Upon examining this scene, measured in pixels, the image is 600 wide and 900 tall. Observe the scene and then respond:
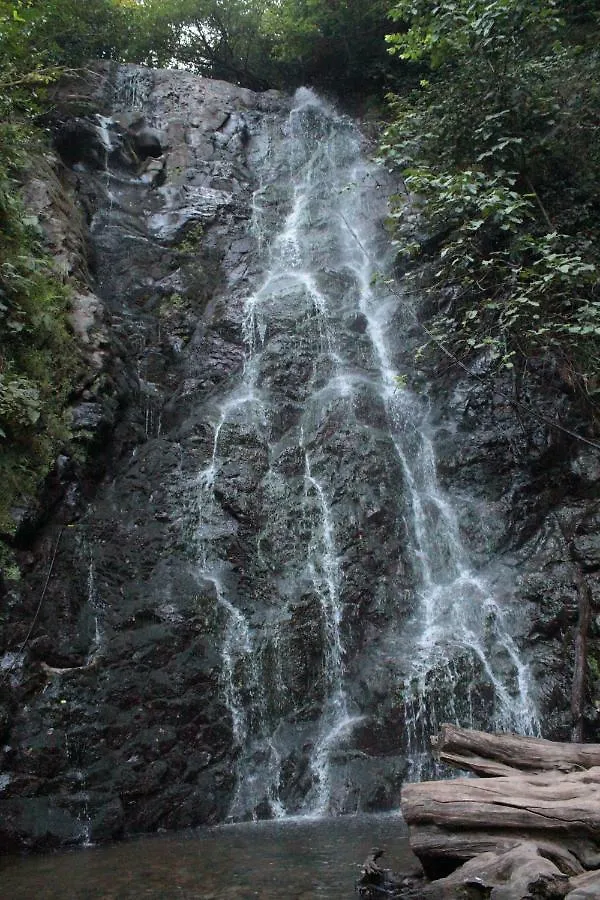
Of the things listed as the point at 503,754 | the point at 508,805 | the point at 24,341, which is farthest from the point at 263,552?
Result: the point at 508,805

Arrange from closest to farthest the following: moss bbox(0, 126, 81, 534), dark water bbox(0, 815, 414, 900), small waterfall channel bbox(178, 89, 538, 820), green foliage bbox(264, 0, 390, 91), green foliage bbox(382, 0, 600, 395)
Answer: dark water bbox(0, 815, 414, 900) < small waterfall channel bbox(178, 89, 538, 820) < moss bbox(0, 126, 81, 534) < green foliage bbox(382, 0, 600, 395) < green foliage bbox(264, 0, 390, 91)

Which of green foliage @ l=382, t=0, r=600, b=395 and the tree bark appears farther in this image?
green foliage @ l=382, t=0, r=600, b=395

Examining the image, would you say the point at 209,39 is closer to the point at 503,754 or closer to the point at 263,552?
the point at 263,552

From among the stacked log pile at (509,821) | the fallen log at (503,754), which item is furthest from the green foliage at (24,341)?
the stacked log pile at (509,821)

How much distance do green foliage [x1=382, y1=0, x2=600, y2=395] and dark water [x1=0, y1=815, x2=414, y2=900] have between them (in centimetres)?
547

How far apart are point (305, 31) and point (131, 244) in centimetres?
884

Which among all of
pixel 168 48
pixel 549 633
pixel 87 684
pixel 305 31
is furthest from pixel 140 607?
pixel 168 48

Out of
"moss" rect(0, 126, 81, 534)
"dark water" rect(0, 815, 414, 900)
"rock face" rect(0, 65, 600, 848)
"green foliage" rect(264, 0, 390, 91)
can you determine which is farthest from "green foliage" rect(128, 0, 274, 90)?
"dark water" rect(0, 815, 414, 900)

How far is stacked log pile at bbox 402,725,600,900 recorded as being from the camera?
3525 millimetres

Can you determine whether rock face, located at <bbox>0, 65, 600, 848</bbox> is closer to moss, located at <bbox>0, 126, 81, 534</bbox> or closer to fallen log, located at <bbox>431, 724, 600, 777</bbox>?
moss, located at <bbox>0, 126, 81, 534</bbox>

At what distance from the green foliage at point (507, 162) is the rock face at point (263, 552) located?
1970 mm

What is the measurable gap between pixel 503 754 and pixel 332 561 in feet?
17.2

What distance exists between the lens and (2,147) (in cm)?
991

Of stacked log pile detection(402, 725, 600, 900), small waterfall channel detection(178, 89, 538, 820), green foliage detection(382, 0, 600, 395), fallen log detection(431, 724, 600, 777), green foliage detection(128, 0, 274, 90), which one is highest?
green foliage detection(128, 0, 274, 90)
